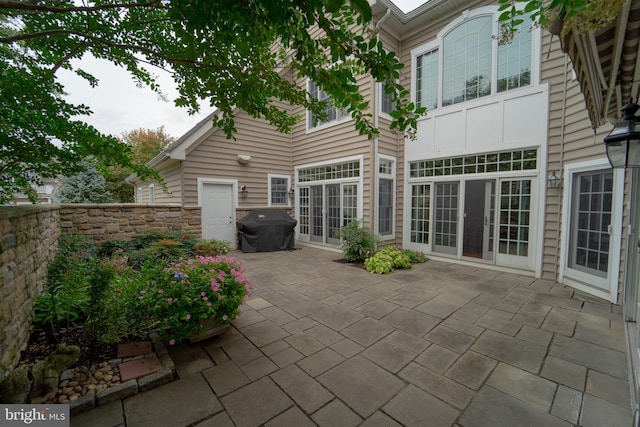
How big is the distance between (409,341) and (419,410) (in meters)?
0.85

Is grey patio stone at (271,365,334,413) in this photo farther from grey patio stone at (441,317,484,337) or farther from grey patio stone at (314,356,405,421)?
grey patio stone at (441,317,484,337)

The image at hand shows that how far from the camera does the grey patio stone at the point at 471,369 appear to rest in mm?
1986

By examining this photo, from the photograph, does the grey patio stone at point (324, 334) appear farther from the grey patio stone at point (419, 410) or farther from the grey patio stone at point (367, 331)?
the grey patio stone at point (419, 410)

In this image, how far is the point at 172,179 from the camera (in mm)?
7059

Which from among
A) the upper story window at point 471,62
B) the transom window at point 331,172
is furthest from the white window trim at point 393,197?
the upper story window at point 471,62

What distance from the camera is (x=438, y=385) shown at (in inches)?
76.4

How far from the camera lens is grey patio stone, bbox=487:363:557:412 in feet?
5.92

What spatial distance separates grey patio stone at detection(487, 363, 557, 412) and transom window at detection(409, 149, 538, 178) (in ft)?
13.2

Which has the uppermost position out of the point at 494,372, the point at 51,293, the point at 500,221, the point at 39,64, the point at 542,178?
the point at 39,64

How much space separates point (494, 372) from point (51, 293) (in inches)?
167

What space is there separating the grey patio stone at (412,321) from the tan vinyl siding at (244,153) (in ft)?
18.3

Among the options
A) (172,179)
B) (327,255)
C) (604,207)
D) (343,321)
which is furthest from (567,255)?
(172,179)

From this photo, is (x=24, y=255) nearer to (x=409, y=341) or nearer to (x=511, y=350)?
Result: (x=409, y=341)

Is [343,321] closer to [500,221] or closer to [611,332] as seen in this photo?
[611,332]
